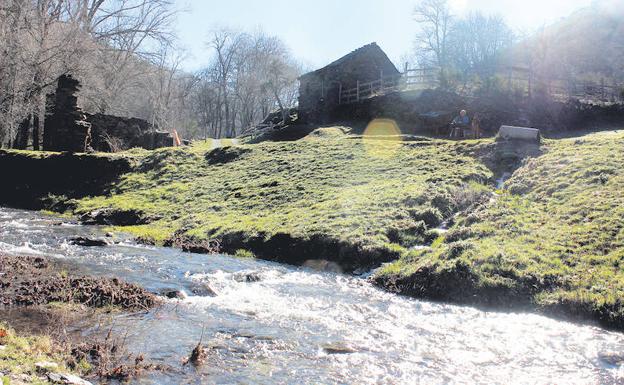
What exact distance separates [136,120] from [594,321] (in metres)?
39.5

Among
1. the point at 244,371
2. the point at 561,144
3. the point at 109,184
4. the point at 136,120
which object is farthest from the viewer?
the point at 136,120

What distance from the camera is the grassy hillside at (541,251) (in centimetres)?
1073

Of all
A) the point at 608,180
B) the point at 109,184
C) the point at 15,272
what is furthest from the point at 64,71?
the point at 608,180

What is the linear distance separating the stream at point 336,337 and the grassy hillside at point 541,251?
756 millimetres

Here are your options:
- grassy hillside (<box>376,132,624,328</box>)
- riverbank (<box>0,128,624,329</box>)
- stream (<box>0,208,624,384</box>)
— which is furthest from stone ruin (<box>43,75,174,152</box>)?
grassy hillside (<box>376,132,624,328</box>)

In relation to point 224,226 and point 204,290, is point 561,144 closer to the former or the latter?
point 224,226

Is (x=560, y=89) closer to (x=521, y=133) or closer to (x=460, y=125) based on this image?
(x=460, y=125)

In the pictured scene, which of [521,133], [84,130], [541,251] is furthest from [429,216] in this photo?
[84,130]

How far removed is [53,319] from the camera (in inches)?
312

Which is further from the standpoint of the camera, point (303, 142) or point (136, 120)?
point (136, 120)

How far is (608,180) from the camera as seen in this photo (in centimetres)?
1641

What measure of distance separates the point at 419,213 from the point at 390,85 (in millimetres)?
33395

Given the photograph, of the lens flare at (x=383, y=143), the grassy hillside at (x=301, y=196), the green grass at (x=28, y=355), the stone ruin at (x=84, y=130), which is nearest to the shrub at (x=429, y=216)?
the grassy hillside at (x=301, y=196)

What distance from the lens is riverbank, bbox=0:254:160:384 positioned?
5504mm
